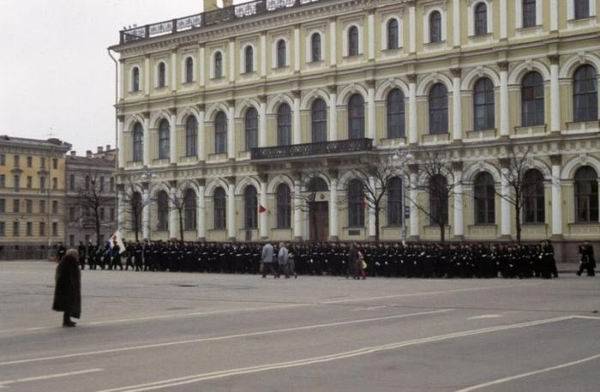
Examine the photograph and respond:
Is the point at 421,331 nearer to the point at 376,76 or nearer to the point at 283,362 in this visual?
the point at 283,362

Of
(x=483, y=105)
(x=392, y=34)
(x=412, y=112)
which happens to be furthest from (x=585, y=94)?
(x=392, y=34)

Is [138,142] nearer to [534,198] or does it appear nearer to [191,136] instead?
[191,136]

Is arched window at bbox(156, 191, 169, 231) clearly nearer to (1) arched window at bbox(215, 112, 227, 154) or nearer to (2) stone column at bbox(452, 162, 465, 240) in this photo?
(1) arched window at bbox(215, 112, 227, 154)

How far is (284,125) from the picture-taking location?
70.6 meters

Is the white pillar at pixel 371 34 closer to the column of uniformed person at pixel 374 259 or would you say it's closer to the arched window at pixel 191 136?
the arched window at pixel 191 136

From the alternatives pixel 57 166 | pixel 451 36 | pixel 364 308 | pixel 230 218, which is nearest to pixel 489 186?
pixel 451 36

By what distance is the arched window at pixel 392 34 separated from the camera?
63844mm

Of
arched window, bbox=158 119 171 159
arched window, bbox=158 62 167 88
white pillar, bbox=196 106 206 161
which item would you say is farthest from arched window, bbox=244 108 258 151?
arched window, bbox=158 62 167 88

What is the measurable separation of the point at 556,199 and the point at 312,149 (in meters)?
17.1

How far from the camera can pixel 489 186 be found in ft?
197

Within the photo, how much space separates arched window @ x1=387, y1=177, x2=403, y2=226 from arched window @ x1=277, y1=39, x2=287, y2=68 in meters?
12.3

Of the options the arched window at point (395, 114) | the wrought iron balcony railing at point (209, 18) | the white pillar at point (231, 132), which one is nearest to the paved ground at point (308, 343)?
the arched window at point (395, 114)

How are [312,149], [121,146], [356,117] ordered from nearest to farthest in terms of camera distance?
[356,117] → [312,149] → [121,146]

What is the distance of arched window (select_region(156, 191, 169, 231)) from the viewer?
7721cm
